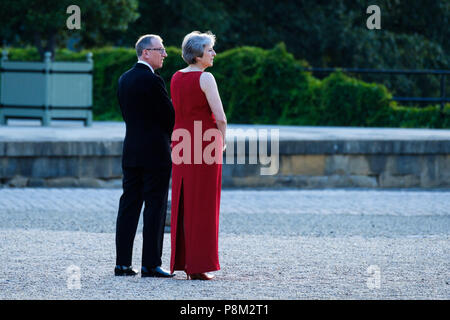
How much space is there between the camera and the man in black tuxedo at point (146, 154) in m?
7.62

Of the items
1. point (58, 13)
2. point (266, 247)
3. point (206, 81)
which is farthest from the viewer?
point (58, 13)

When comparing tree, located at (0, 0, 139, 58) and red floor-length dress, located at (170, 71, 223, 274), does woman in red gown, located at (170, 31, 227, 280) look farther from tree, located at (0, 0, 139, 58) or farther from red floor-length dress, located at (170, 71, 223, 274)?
tree, located at (0, 0, 139, 58)

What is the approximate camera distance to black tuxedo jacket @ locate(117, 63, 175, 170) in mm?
7609

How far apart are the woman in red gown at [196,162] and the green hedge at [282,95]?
42.1ft

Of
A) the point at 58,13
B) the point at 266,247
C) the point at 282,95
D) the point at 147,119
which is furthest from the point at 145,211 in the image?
the point at 58,13

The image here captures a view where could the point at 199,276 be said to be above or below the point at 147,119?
below

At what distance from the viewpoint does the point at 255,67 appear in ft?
69.2

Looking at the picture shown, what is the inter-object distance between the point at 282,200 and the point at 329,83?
23.8 feet

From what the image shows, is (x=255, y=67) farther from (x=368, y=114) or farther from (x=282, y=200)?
(x=282, y=200)

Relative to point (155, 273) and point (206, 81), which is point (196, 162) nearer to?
point (206, 81)

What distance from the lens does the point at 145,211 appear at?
25.5 ft

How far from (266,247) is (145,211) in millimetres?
1930

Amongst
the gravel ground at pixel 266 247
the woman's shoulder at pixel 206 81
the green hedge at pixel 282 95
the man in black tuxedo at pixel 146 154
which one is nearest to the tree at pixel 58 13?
the green hedge at pixel 282 95

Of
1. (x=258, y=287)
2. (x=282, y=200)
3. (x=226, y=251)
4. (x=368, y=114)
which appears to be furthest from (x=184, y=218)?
(x=368, y=114)
